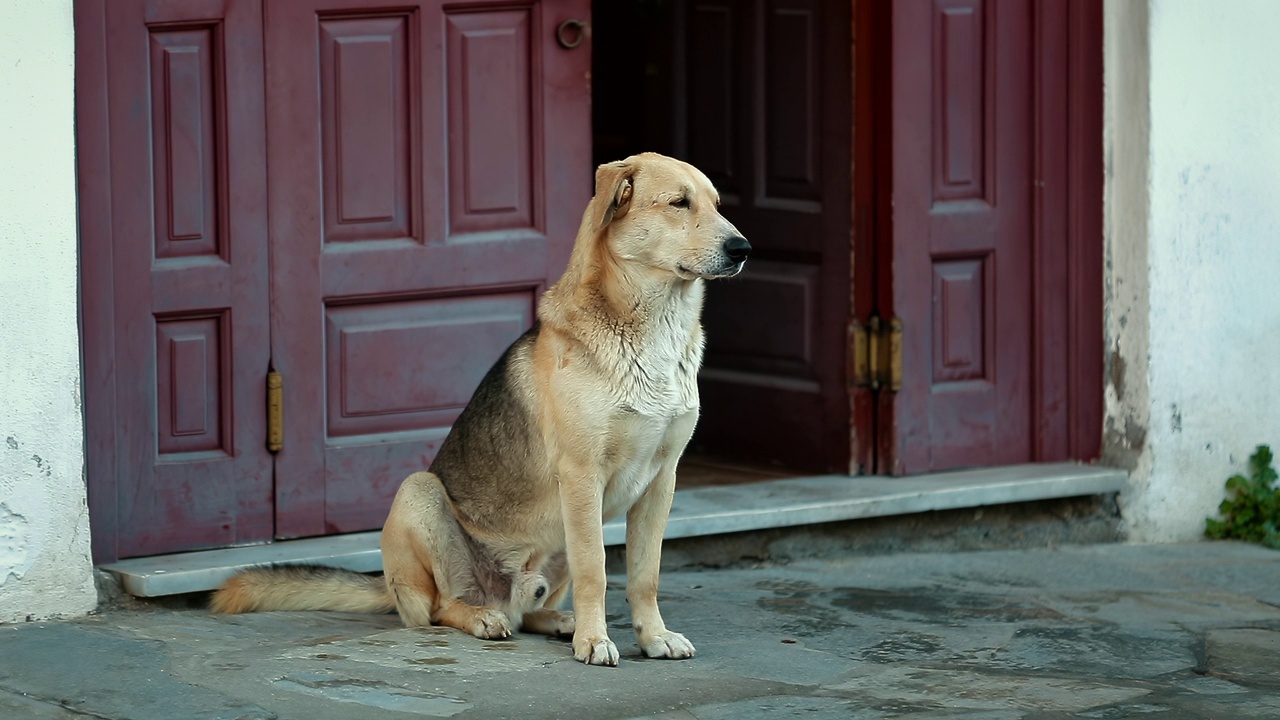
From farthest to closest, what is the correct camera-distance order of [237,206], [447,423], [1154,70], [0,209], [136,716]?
[1154,70] < [447,423] < [237,206] < [0,209] < [136,716]

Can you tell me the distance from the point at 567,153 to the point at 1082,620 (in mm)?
2359

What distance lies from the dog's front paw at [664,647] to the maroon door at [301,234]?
1.45 m

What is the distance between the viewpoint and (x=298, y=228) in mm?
5793

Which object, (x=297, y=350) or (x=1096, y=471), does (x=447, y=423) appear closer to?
(x=297, y=350)

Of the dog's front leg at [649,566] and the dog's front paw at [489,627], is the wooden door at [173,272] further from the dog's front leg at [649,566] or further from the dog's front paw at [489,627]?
the dog's front leg at [649,566]

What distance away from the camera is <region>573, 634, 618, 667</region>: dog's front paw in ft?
15.6

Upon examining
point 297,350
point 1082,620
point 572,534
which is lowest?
point 1082,620

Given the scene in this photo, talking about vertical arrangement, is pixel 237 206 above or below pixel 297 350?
above

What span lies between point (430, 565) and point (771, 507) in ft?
5.57

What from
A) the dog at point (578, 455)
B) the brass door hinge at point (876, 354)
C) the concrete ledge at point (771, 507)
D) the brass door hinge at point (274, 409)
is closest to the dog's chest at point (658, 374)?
the dog at point (578, 455)

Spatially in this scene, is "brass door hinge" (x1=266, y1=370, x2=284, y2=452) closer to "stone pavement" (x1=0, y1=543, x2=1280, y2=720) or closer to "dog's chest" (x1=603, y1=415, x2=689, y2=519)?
"stone pavement" (x1=0, y1=543, x2=1280, y2=720)

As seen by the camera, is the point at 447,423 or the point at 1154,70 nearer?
the point at 447,423

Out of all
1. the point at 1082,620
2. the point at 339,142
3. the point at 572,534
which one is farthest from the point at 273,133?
the point at 1082,620

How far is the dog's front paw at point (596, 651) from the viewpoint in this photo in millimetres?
4758
